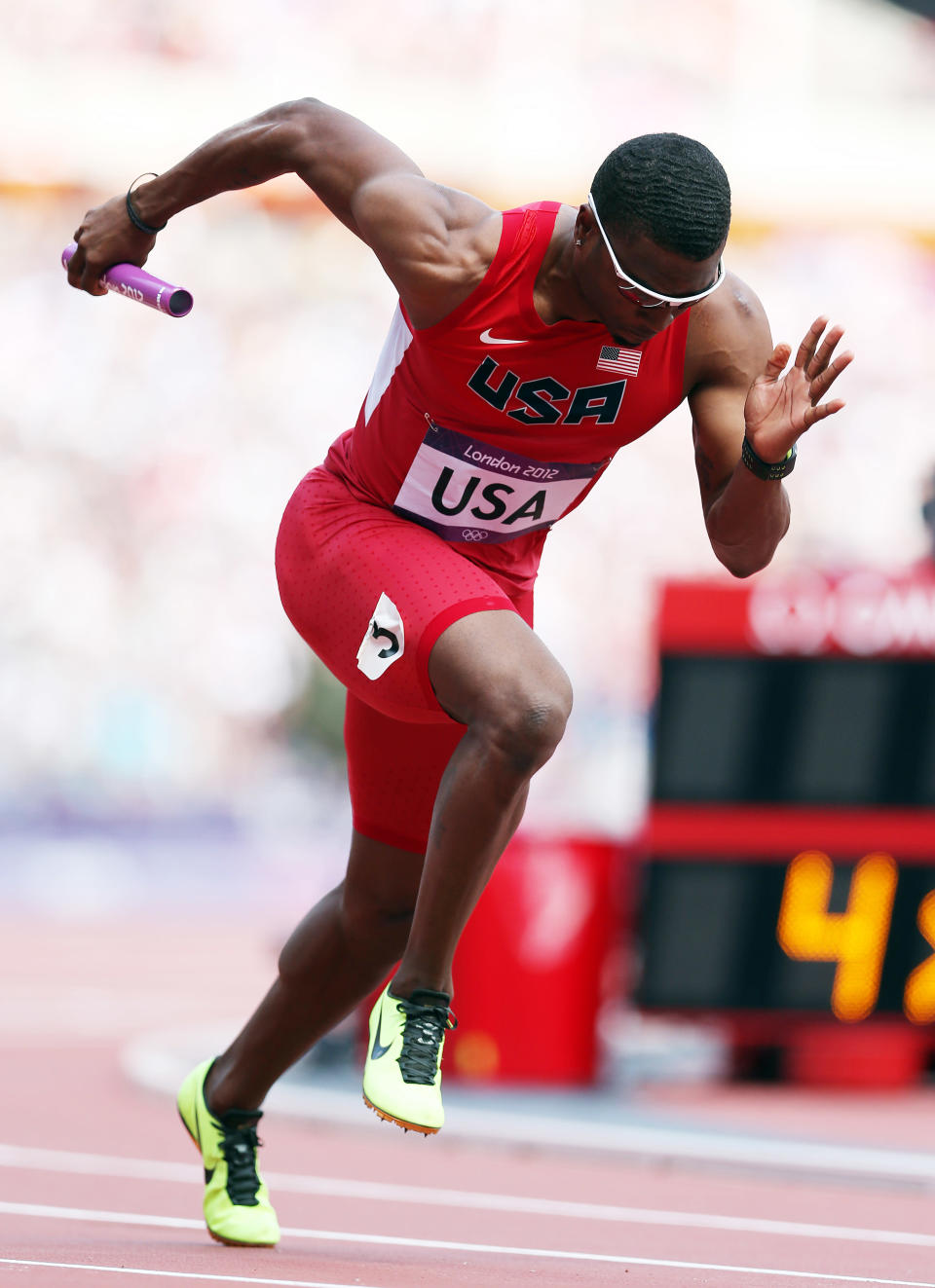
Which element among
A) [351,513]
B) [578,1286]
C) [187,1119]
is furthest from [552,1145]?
[351,513]

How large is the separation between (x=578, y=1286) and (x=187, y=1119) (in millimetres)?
1219

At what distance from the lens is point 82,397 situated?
73.7ft

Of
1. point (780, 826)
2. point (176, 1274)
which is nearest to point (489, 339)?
point (176, 1274)

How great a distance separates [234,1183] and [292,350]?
19777 millimetres

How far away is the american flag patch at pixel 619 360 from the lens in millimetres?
3566

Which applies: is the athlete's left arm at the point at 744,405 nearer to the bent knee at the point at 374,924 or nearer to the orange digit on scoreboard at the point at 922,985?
the bent knee at the point at 374,924

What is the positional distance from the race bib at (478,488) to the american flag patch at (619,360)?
238 millimetres

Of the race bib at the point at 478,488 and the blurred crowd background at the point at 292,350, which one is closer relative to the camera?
the race bib at the point at 478,488

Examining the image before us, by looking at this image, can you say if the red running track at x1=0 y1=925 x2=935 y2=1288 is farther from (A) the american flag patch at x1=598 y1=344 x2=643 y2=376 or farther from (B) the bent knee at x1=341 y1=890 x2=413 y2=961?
(A) the american flag patch at x1=598 y1=344 x2=643 y2=376

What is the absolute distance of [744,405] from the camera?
3680 millimetres

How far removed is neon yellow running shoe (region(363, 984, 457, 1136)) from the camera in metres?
3.27

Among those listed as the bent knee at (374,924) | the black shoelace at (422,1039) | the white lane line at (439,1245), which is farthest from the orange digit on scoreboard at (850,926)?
the black shoelace at (422,1039)

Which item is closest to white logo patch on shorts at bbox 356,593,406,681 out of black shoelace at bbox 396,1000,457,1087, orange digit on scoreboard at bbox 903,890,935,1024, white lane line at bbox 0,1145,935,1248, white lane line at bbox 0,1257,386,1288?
black shoelace at bbox 396,1000,457,1087

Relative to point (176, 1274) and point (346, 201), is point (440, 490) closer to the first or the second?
→ point (346, 201)
